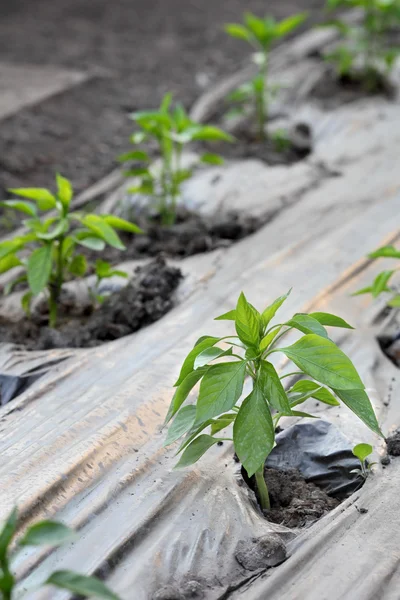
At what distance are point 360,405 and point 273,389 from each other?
0.22 m

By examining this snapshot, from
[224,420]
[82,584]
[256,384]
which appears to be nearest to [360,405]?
[256,384]

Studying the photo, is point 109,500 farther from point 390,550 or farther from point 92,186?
point 92,186

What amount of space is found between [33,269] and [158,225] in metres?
1.19

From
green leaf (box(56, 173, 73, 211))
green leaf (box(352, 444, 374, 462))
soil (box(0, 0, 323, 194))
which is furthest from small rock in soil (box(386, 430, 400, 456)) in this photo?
soil (box(0, 0, 323, 194))

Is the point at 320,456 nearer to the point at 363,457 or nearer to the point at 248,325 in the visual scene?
the point at 363,457

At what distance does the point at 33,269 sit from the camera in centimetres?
265

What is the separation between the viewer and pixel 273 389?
179cm

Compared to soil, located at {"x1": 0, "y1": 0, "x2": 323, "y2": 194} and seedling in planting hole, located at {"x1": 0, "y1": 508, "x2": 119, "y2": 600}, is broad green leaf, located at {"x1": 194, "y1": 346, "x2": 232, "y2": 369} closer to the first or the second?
seedling in planting hole, located at {"x1": 0, "y1": 508, "x2": 119, "y2": 600}

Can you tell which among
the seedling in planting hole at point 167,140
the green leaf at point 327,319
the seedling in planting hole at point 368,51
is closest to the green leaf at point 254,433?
the green leaf at point 327,319

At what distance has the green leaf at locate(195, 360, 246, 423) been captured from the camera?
1734mm

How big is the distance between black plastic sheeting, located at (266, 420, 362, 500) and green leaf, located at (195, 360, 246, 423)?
19.2 inches

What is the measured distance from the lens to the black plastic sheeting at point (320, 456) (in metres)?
2.10

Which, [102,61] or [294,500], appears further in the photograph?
[102,61]

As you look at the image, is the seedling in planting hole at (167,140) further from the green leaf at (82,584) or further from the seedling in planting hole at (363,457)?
the green leaf at (82,584)
